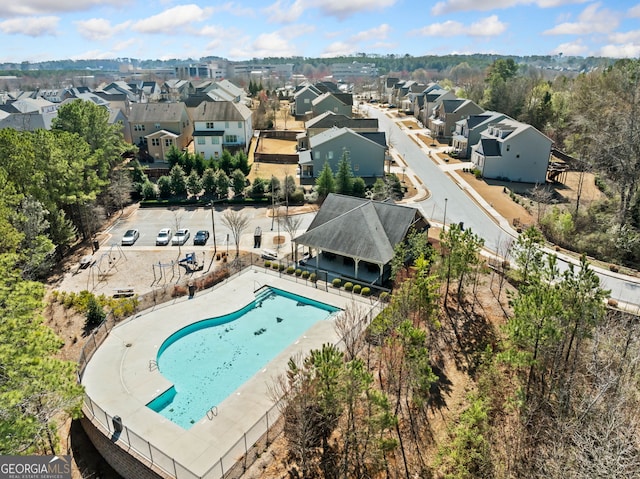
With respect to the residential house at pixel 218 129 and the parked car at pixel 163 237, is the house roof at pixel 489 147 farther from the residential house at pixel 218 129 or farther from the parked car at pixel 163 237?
the parked car at pixel 163 237

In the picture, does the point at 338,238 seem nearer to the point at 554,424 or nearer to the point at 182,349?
the point at 182,349

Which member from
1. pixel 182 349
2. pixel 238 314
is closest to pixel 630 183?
pixel 238 314

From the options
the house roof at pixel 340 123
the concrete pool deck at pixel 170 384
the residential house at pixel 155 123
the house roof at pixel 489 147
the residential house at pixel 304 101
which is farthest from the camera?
the residential house at pixel 304 101

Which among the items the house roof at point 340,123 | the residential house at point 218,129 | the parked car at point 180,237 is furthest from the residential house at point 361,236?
the house roof at point 340,123

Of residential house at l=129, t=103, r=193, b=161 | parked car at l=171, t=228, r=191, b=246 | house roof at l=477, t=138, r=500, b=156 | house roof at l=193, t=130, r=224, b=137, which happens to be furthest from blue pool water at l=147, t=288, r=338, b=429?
residential house at l=129, t=103, r=193, b=161

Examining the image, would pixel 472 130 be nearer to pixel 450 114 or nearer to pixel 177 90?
pixel 450 114

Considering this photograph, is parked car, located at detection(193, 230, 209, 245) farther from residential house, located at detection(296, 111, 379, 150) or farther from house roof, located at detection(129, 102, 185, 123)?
house roof, located at detection(129, 102, 185, 123)
